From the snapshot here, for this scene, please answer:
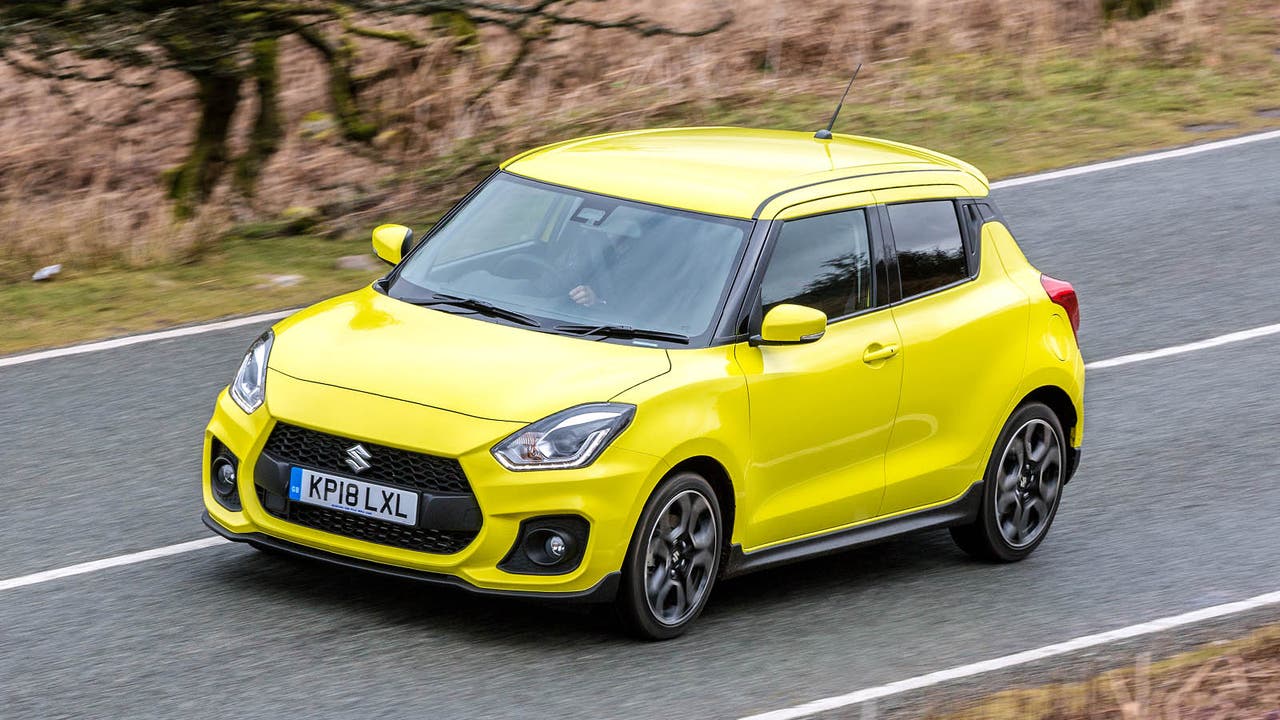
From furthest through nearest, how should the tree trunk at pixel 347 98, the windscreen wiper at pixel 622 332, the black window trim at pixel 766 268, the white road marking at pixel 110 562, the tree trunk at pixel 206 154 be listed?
the tree trunk at pixel 347 98 < the tree trunk at pixel 206 154 < the white road marking at pixel 110 562 < the black window trim at pixel 766 268 < the windscreen wiper at pixel 622 332

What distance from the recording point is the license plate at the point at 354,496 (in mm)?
6504

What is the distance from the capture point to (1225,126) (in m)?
16.3

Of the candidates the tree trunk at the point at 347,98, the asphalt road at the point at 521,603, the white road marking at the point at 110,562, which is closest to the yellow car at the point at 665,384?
the asphalt road at the point at 521,603

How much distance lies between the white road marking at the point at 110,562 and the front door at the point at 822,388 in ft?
7.73

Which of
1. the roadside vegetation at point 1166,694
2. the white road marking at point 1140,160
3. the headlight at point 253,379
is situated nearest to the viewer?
the roadside vegetation at point 1166,694

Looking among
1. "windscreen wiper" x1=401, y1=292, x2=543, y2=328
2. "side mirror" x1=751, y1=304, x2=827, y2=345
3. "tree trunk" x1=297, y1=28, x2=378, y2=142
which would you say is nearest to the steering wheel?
"windscreen wiper" x1=401, y1=292, x2=543, y2=328

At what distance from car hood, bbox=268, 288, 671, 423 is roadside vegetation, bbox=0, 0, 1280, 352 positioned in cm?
495

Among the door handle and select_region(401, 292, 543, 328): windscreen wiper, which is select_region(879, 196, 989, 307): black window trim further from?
select_region(401, 292, 543, 328): windscreen wiper

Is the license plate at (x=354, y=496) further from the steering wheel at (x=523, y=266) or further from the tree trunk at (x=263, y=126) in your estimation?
the tree trunk at (x=263, y=126)

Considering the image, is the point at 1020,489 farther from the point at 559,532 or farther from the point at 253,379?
the point at 253,379

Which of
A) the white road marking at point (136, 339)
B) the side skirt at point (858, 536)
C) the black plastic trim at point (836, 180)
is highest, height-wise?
the black plastic trim at point (836, 180)

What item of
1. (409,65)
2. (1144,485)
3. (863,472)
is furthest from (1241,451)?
(409,65)

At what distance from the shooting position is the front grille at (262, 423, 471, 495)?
6.46 m

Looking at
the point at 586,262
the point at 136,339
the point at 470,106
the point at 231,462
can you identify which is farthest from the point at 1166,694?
the point at 470,106
